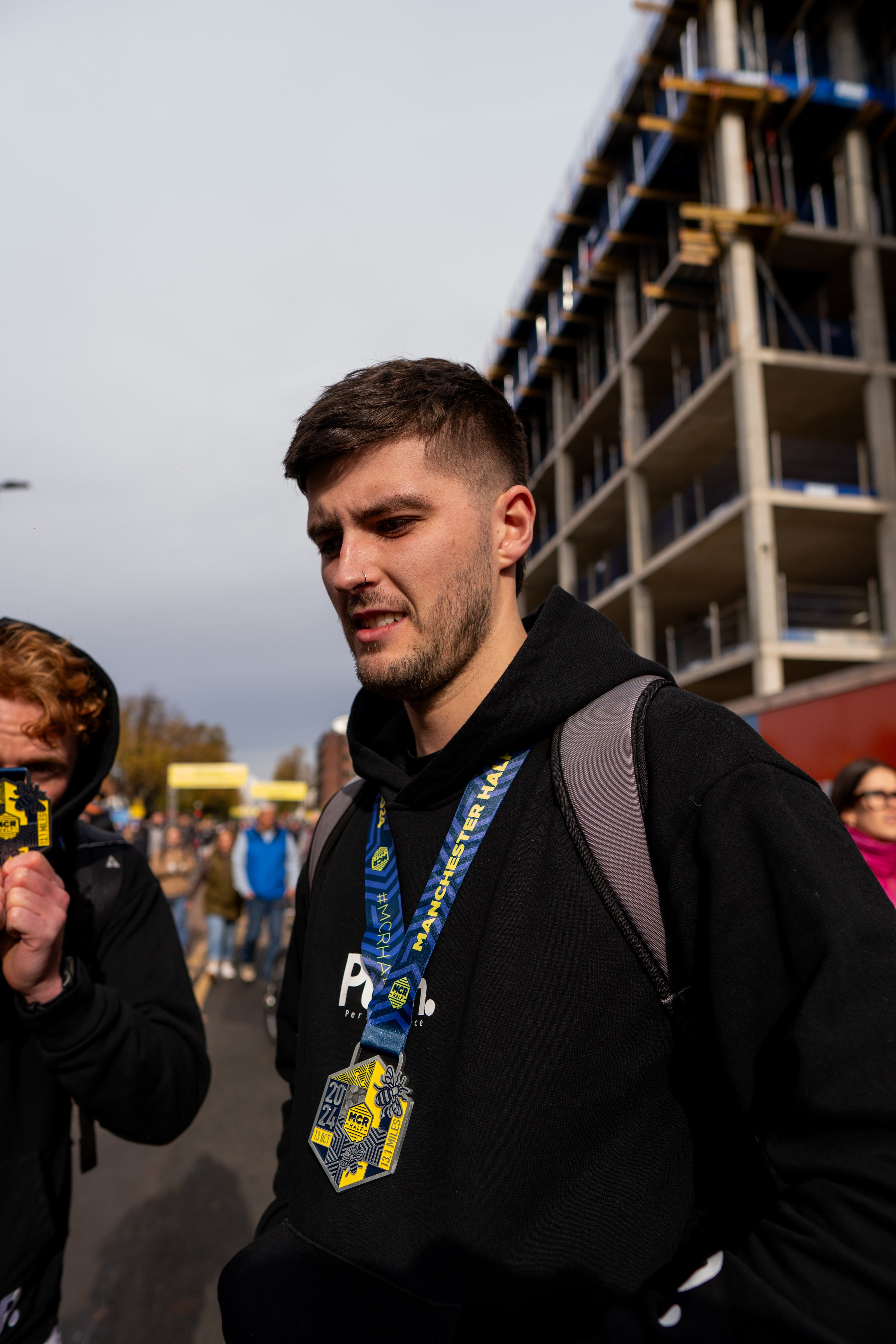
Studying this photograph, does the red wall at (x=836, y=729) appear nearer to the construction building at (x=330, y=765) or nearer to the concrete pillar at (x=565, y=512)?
the concrete pillar at (x=565, y=512)

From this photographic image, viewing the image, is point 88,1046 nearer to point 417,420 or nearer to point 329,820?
point 329,820

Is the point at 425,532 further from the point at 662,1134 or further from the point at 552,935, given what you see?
the point at 662,1134

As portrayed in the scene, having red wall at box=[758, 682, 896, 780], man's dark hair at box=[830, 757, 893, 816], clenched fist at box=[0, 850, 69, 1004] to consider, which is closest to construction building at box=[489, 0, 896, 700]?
red wall at box=[758, 682, 896, 780]

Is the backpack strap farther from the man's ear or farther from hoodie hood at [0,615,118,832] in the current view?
hoodie hood at [0,615,118,832]

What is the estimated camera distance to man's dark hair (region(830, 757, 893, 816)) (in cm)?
424

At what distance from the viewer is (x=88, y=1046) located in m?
1.86

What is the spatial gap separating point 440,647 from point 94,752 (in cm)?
130

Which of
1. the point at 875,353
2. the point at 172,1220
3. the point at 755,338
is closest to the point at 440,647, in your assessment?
the point at 172,1220

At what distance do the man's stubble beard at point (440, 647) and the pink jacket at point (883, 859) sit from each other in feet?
10.1

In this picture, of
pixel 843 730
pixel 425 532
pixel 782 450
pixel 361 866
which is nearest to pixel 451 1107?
pixel 361 866

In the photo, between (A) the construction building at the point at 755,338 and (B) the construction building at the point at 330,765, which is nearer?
(A) the construction building at the point at 755,338

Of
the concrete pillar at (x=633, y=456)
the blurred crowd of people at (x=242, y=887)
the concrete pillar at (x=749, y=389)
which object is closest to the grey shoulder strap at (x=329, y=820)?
the blurred crowd of people at (x=242, y=887)

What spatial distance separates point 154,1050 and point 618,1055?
136cm

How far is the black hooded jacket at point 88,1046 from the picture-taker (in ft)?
A: 6.03
